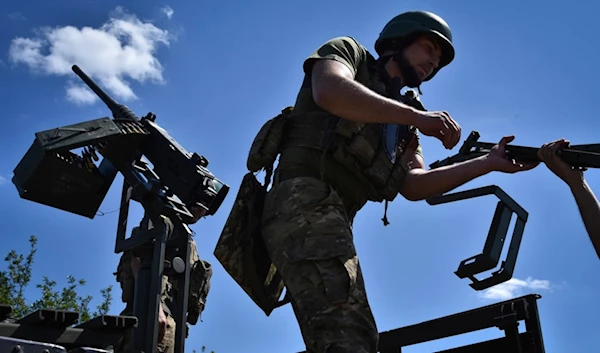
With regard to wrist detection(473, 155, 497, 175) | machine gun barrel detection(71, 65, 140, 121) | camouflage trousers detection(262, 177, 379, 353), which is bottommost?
camouflage trousers detection(262, 177, 379, 353)

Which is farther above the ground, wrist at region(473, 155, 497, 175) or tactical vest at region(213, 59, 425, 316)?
wrist at region(473, 155, 497, 175)

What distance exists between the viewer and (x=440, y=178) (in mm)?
3594

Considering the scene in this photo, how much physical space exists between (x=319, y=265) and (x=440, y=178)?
111 cm

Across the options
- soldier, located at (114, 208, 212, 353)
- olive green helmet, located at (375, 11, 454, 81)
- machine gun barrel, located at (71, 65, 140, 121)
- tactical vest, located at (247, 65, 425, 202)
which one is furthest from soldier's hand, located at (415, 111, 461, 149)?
machine gun barrel, located at (71, 65, 140, 121)

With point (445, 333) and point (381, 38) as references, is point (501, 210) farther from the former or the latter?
point (381, 38)

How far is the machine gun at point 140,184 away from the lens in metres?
5.27

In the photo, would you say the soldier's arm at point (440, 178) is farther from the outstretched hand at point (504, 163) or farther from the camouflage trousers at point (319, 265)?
the camouflage trousers at point (319, 265)

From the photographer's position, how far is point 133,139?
21.5ft

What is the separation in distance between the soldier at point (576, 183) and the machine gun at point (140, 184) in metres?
2.68

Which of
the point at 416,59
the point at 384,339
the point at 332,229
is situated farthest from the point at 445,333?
the point at 416,59

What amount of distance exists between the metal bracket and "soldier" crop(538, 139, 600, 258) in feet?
0.92

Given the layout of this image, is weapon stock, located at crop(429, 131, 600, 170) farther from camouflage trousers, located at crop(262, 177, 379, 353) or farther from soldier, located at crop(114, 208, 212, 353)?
soldier, located at crop(114, 208, 212, 353)

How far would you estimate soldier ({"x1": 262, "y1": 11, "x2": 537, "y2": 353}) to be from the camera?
271 centimetres

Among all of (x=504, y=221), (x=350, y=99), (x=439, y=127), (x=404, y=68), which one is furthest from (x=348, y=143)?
(x=504, y=221)
